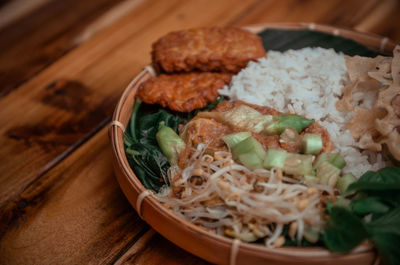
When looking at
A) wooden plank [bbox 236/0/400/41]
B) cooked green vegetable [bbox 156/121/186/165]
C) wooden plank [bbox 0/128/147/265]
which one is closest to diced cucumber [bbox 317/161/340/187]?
cooked green vegetable [bbox 156/121/186/165]

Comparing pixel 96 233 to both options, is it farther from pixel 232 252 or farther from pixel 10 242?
pixel 232 252

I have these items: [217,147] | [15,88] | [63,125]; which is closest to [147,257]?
[217,147]

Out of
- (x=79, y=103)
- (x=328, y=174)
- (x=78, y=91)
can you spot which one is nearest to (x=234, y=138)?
(x=328, y=174)

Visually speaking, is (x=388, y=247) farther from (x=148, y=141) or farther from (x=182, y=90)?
(x=182, y=90)

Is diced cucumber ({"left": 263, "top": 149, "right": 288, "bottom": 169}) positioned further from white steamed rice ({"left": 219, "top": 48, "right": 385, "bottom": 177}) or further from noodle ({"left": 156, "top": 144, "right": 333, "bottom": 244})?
white steamed rice ({"left": 219, "top": 48, "right": 385, "bottom": 177})

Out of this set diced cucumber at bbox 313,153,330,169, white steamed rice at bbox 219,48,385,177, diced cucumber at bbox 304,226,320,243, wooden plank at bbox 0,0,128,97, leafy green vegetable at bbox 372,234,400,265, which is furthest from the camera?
wooden plank at bbox 0,0,128,97
